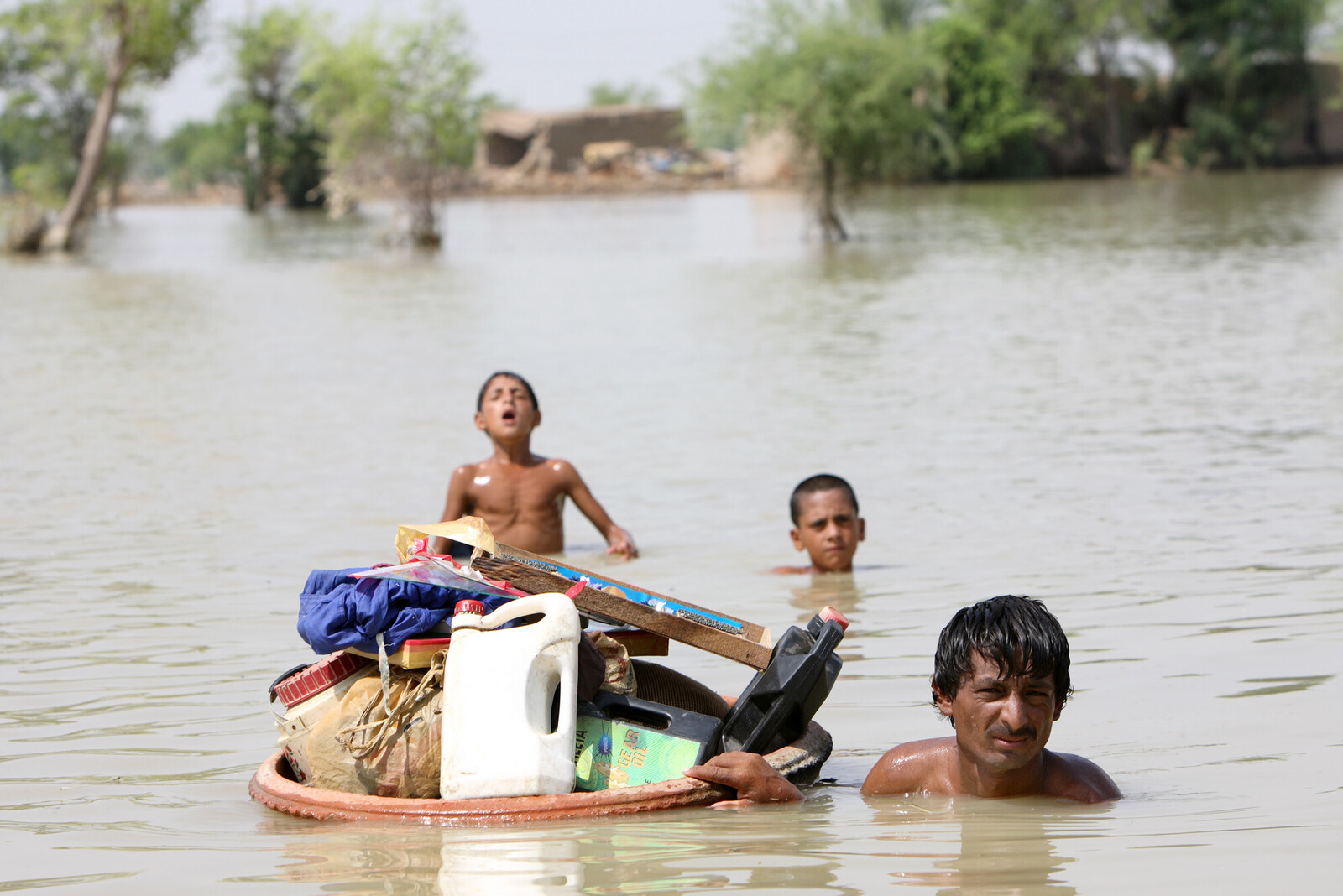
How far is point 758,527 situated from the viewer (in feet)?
27.7

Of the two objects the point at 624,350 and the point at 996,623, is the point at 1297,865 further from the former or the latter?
the point at 624,350

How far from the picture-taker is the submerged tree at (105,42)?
36438 millimetres

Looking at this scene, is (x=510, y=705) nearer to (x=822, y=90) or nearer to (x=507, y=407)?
(x=507, y=407)

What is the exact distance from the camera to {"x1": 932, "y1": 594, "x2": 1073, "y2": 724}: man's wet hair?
3730mm

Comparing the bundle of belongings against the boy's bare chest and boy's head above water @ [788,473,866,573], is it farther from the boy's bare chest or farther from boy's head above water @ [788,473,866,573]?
the boy's bare chest

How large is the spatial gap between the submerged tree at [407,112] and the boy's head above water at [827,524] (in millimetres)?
27349

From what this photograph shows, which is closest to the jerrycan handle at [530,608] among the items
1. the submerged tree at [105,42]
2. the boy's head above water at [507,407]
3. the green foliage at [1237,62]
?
the boy's head above water at [507,407]

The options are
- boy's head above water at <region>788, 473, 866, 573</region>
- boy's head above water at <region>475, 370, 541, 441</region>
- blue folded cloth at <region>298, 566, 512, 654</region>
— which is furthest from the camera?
boy's head above water at <region>475, 370, 541, 441</region>

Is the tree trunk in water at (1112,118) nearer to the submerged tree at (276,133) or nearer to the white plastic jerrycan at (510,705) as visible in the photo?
the submerged tree at (276,133)

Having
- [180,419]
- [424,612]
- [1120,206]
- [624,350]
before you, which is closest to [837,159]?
[1120,206]

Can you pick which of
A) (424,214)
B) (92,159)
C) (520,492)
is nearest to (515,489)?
(520,492)

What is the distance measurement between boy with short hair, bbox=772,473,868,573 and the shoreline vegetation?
2518 centimetres

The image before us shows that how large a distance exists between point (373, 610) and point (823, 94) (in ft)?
97.3

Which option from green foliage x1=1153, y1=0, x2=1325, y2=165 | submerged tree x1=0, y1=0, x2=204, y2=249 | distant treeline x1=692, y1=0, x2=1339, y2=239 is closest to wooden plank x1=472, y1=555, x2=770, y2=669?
submerged tree x1=0, y1=0, x2=204, y2=249
